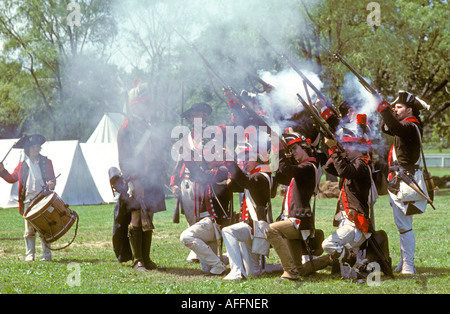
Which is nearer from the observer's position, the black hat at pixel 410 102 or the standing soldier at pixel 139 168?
the black hat at pixel 410 102

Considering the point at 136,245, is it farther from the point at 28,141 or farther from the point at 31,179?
the point at 28,141

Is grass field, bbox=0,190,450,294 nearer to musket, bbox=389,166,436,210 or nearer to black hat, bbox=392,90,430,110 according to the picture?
musket, bbox=389,166,436,210

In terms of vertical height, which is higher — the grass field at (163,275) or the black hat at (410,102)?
the black hat at (410,102)

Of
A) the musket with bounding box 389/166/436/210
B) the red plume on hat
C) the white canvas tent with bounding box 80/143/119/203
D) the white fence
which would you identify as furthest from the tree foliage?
the white fence

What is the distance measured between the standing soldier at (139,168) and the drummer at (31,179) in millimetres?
1711

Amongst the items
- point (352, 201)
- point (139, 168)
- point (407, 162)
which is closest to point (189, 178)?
point (139, 168)

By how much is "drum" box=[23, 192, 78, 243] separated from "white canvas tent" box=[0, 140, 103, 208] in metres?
12.1

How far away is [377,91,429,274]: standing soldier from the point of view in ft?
21.6

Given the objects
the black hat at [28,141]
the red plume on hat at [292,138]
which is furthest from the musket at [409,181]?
the black hat at [28,141]

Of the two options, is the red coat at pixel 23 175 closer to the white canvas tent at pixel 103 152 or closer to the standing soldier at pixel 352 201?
the standing soldier at pixel 352 201

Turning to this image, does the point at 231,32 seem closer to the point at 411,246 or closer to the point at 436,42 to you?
the point at 411,246

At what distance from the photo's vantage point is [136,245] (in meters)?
7.19

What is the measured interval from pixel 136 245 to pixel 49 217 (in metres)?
1.39

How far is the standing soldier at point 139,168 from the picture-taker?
711 cm
